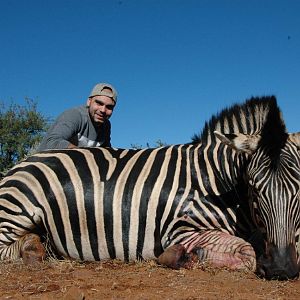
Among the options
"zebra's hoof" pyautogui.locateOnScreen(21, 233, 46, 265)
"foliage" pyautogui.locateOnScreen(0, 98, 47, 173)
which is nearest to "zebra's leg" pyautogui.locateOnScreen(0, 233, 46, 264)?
"zebra's hoof" pyautogui.locateOnScreen(21, 233, 46, 265)

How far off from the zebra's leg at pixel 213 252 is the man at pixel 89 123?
1.79m

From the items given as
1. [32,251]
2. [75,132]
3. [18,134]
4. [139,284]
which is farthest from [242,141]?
[18,134]

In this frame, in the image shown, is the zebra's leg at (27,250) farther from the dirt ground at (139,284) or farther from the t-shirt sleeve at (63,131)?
the t-shirt sleeve at (63,131)

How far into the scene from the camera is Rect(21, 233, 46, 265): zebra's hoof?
3477mm

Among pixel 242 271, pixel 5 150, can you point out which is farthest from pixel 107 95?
pixel 5 150

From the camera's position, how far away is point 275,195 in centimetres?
275

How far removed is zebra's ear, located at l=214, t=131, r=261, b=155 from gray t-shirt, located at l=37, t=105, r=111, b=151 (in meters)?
1.74

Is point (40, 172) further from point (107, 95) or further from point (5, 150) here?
point (5, 150)

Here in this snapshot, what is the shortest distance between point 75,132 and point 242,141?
2.19 meters

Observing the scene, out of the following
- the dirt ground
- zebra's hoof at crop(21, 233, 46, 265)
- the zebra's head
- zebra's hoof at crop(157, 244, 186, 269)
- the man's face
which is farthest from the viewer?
the man's face

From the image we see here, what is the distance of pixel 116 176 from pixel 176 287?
4.23ft

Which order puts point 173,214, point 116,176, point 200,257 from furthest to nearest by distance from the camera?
1. point 116,176
2. point 173,214
3. point 200,257

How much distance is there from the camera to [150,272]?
9.66ft

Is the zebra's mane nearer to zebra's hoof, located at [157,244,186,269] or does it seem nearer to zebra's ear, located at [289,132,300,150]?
zebra's ear, located at [289,132,300,150]
